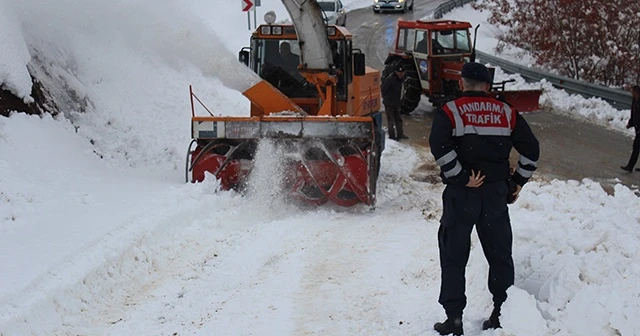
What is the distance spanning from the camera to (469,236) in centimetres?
441

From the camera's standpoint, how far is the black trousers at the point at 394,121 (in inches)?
530

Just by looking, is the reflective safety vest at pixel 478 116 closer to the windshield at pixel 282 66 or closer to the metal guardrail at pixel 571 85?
the windshield at pixel 282 66

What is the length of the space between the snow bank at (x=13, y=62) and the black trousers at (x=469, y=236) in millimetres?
6166

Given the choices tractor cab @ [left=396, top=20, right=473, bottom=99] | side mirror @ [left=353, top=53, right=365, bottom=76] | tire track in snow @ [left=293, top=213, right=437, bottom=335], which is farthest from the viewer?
tractor cab @ [left=396, top=20, right=473, bottom=99]

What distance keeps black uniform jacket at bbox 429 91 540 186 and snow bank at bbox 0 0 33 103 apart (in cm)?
611

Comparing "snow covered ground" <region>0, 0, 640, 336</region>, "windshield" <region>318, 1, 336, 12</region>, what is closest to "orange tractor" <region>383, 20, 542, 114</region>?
"snow covered ground" <region>0, 0, 640, 336</region>

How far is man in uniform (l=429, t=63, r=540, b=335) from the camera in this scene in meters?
4.26

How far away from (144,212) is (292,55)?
338 cm

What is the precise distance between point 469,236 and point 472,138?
2.05ft

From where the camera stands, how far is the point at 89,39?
40.5ft

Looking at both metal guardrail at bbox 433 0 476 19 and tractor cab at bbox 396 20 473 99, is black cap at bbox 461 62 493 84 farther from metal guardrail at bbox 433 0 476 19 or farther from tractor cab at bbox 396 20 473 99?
metal guardrail at bbox 433 0 476 19

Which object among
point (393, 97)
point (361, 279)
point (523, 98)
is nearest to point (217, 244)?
point (361, 279)

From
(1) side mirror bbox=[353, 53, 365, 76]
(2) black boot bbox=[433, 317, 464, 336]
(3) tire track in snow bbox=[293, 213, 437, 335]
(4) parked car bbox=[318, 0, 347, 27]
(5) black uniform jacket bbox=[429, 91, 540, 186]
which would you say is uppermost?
(4) parked car bbox=[318, 0, 347, 27]

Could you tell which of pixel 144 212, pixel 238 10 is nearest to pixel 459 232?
pixel 144 212
